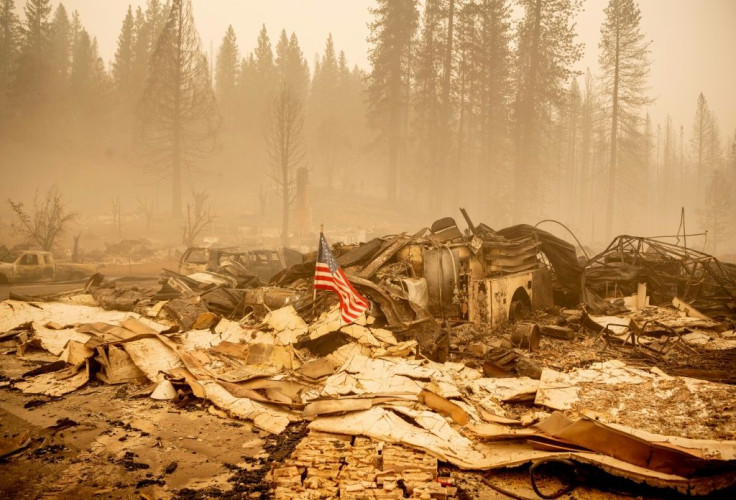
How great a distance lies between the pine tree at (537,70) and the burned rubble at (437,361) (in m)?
25.7

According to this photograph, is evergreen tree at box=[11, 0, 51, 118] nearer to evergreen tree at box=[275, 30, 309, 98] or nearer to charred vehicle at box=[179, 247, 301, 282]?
evergreen tree at box=[275, 30, 309, 98]

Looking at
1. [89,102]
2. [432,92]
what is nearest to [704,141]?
[432,92]

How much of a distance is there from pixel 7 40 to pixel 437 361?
60.6 m

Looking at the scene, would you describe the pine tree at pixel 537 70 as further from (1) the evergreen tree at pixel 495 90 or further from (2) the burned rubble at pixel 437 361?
(2) the burned rubble at pixel 437 361

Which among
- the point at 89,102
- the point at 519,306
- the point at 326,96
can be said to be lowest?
the point at 519,306

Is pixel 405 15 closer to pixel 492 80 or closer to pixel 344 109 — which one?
pixel 492 80

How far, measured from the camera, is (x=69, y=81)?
50.2m

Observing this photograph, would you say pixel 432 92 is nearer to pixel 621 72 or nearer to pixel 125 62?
pixel 621 72

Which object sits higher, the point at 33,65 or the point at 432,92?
the point at 33,65

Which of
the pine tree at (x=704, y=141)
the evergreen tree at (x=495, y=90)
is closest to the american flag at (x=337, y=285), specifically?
the evergreen tree at (x=495, y=90)

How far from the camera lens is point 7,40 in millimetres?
46469

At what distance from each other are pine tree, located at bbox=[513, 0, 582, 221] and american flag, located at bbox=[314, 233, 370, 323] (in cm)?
3228

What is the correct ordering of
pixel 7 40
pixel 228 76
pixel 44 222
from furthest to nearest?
1. pixel 228 76
2. pixel 7 40
3. pixel 44 222

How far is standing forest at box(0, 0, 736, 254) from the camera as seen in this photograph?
114 ft
